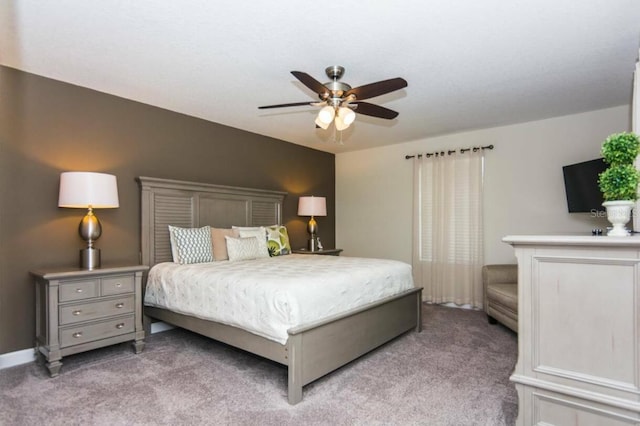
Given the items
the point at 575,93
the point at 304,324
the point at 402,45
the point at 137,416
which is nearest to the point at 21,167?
the point at 137,416

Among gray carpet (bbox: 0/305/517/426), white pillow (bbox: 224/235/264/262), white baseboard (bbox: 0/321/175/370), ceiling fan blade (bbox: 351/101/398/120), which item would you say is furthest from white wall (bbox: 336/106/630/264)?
white baseboard (bbox: 0/321/175/370)

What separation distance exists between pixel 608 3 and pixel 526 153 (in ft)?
8.86

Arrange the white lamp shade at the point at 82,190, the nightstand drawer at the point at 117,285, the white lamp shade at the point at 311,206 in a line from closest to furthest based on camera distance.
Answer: the white lamp shade at the point at 82,190 → the nightstand drawer at the point at 117,285 → the white lamp shade at the point at 311,206

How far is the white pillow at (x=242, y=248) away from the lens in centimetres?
402

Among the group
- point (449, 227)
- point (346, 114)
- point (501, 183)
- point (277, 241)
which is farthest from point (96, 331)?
point (501, 183)

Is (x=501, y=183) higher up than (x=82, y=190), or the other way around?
(x=501, y=183)

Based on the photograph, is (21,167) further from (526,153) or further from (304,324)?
(526,153)

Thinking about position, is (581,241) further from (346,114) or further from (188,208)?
(188,208)

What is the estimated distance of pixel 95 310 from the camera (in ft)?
9.91

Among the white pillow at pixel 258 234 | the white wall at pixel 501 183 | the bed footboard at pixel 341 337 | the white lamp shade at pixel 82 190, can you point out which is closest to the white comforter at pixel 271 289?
the bed footboard at pixel 341 337

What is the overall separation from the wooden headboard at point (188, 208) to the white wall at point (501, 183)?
186cm

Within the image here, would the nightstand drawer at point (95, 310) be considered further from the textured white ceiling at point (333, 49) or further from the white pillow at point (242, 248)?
the textured white ceiling at point (333, 49)

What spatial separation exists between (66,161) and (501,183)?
5.00m

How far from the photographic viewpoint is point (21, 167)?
3.07 metres
